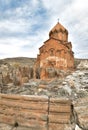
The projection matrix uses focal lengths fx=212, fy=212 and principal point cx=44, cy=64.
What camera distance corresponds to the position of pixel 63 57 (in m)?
37.4

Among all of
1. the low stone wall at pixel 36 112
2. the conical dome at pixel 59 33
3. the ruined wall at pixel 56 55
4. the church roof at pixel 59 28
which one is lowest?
the low stone wall at pixel 36 112

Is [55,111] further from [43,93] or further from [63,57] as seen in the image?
[63,57]

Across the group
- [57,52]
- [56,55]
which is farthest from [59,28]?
[56,55]

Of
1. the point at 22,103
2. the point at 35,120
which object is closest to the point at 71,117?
the point at 35,120

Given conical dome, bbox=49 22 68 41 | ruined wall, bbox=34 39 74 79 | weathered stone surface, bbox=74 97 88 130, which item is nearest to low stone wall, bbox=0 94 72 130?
weathered stone surface, bbox=74 97 88 130

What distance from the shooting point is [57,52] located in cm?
3766

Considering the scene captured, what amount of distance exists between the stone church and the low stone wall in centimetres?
3340

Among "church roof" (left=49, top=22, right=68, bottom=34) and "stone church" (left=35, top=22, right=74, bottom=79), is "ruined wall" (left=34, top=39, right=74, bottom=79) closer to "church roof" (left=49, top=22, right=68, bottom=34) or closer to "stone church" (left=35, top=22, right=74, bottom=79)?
"stone church" (left=35, top=22, right=74, bottom=79)

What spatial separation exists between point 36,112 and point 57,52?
34.8 m

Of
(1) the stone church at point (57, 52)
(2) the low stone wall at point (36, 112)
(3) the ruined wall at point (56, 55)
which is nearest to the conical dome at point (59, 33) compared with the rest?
(1) the stone church at point (57, 52)

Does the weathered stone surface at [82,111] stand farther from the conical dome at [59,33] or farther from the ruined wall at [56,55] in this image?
the conical dome at [59,33]

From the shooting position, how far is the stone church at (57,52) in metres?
37.2

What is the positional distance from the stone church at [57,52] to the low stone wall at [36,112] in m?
33.4

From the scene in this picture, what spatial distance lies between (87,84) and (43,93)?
2.48 feet
